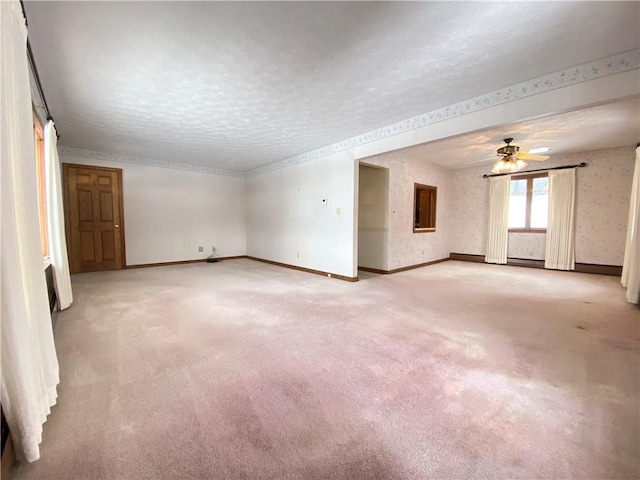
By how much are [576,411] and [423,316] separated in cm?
160

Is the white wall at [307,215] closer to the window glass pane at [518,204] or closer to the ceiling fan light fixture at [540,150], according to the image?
the ceiling fan light fixture at [540,150]

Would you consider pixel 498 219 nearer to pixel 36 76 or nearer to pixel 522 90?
pixel 522 90

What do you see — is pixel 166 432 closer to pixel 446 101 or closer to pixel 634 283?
pixel 446 101

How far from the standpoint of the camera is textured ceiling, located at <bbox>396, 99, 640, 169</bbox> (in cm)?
375

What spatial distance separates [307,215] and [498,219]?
4.74m

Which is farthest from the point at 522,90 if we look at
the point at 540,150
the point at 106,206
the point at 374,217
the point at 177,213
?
the point at 106,206

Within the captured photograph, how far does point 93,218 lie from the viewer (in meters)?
5.66

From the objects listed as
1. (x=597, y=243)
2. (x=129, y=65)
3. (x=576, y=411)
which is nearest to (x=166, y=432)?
(x=576, y=411)

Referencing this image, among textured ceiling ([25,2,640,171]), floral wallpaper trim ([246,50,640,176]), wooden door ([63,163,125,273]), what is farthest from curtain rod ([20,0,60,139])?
floral wallpaper trim ([246,50,640,176])

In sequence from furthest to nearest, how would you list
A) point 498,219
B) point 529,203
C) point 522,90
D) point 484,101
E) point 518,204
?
point 498,219 < point 518,204 < point 529,203 < point 484,101 < point 522,90

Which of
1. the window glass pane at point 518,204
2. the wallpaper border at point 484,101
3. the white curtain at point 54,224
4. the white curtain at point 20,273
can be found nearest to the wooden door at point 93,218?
the wallpaper border at point 484,101

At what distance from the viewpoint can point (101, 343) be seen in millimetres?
2447

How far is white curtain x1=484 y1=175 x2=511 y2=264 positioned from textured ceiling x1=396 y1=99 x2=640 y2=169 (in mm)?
828

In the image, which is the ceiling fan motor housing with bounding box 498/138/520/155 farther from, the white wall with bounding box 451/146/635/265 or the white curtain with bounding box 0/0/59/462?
the white curtain with bounding box 0/0/59/462
